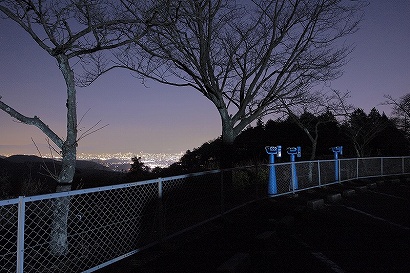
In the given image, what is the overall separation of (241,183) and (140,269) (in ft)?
28.2

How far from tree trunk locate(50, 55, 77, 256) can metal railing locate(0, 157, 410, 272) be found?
8cm

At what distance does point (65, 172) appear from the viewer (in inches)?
215

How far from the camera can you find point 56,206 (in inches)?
194

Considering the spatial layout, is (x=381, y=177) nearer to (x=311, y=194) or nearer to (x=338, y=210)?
(x=311, y=194)

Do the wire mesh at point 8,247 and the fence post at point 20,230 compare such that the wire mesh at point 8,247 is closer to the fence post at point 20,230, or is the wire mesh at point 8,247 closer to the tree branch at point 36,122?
the fence post at point 20,230

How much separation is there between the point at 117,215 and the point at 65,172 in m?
1.01

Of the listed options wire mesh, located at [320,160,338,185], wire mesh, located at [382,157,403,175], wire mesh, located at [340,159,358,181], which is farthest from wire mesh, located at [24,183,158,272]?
wire mesh, located at [382,157,403,175]

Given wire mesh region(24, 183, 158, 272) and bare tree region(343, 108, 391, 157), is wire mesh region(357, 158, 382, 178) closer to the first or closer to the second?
bare tree region(343, 108, 391, 157)

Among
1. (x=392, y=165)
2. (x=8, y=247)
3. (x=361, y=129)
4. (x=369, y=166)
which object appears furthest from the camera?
Answer: (x=361, y=129)

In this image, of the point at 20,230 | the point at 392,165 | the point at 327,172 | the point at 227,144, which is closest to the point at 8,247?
the point at 20,230

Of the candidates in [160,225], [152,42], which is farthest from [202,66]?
[160,225]

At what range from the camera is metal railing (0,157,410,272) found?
14.0 ft

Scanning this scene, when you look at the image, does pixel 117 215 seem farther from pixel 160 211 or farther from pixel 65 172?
pixel 65 172

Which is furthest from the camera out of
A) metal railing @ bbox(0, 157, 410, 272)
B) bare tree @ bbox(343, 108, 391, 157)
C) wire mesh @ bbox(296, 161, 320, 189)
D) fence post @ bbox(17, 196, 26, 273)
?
bare tree @ bbox(343, 108, 391, 157)
